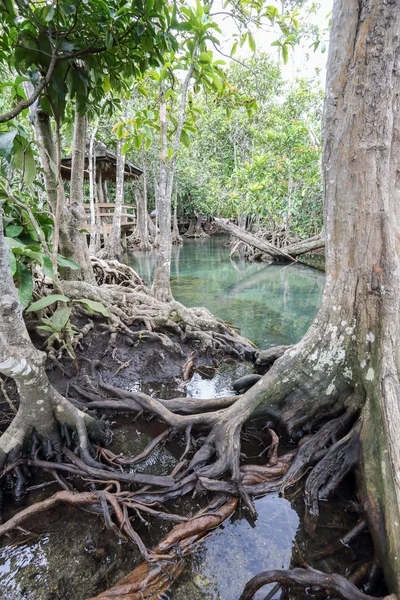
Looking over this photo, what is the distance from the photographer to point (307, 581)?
5.07 feet

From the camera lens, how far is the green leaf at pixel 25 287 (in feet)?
9.39

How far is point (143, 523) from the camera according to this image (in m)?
2.07

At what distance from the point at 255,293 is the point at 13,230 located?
7119 mm

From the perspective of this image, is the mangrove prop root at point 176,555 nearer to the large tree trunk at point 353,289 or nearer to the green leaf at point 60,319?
the large tree trunk at point 353,289

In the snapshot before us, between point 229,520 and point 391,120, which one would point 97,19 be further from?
point 229,520

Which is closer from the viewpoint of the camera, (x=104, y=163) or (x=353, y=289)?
(x=353, y=289)

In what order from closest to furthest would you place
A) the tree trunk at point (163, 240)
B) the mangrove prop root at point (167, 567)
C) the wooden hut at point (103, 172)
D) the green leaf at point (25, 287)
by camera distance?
1. the mangrove prop root at point (167, 567)
2. the green leaf at point (25, 287)
3. the tree trunk at point (163, 240)
4. the wooden hut at point (103, 172)

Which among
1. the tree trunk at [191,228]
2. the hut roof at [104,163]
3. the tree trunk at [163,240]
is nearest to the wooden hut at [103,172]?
the hut roof at [104,163]

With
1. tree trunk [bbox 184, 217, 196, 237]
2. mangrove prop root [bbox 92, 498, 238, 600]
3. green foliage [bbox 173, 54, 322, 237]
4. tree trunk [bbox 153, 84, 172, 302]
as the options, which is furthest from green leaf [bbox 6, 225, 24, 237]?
tree trunk [bbox 184, 217, 196, 237]

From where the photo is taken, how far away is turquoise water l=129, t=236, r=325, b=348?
6.40 meters

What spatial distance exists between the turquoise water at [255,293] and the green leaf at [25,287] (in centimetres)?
A: 373

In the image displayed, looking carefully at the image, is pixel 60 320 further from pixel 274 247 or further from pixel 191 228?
pixel 191 228

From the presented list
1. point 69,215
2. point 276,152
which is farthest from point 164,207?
point 276,152

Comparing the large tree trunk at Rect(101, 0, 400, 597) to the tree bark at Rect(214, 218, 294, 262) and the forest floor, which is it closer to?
the forest floor
